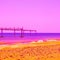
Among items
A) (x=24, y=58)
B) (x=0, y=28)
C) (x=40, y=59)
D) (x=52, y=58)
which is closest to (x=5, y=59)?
(x=24, y=58)

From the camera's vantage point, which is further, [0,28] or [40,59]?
[0,28]

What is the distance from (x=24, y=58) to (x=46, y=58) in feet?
4.73

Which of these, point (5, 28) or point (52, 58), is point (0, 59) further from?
point (5, 28)

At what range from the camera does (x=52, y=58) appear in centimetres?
1259

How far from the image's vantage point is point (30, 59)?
1214 centimetres

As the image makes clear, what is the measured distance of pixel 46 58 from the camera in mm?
12477

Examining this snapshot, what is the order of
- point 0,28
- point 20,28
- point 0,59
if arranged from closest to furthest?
point 0,59, point 0,28, point 20,28

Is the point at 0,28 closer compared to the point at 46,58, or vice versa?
the point at 46,58

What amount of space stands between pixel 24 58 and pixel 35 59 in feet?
2.46

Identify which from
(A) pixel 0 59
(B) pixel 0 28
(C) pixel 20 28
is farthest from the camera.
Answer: (C) pixel 20 28

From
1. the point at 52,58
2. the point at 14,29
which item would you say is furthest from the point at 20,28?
the point at 52,58

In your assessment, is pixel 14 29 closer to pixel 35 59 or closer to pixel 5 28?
pixel 5 28

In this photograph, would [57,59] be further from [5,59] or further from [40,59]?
[5,59]

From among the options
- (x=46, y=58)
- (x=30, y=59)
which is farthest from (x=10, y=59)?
(x=46, y=58)
